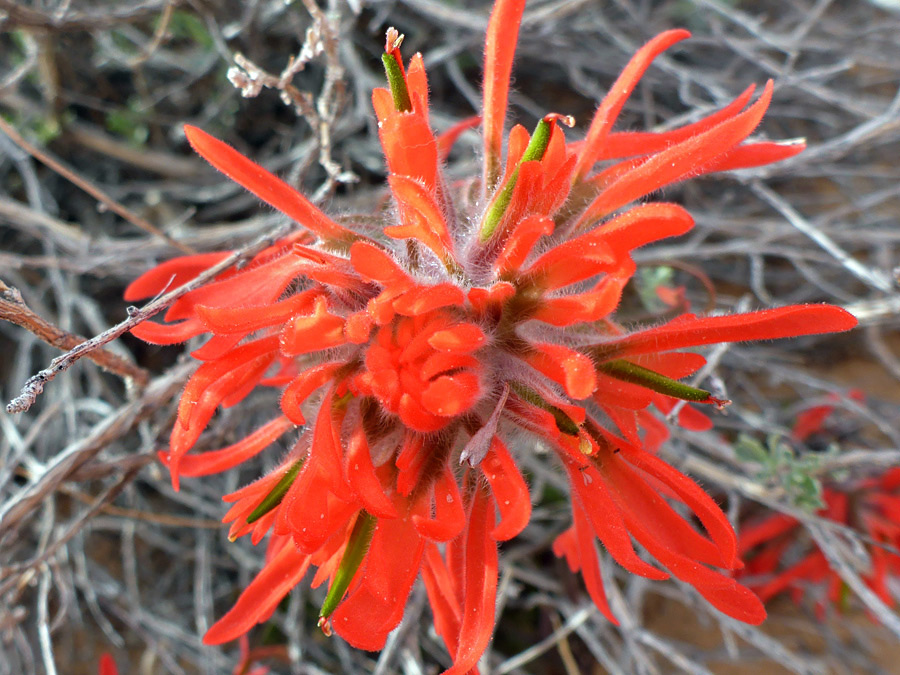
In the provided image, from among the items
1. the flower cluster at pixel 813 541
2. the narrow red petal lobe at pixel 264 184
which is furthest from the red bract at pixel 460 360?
the flower cluster at pixel 813 541

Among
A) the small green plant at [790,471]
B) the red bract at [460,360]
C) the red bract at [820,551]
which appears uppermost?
the red bract at [460,360]

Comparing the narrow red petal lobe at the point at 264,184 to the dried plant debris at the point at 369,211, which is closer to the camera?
the narrow red petal lobe at the point at 264,184

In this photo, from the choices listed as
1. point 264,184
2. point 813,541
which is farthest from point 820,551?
point 264,184

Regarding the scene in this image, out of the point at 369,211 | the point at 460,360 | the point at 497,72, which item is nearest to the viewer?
the point at 460,360

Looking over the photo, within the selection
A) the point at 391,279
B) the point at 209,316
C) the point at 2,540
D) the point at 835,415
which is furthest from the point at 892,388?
the point at 2,540

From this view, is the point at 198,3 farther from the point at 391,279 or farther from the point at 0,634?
the point at 0,634

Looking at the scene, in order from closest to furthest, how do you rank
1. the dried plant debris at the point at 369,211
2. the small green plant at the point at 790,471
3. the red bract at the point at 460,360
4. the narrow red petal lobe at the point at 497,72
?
the red bract at the point at 460,360 → the narrow red petal lobe at the point at 497,72 → the small green plant at the point at 790,471 → the dried plant debris at the point at 369,211

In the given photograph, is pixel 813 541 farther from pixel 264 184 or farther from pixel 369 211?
pixel 264 184

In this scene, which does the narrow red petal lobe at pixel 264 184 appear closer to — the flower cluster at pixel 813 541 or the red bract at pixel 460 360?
the red bract at pixel 460 360
